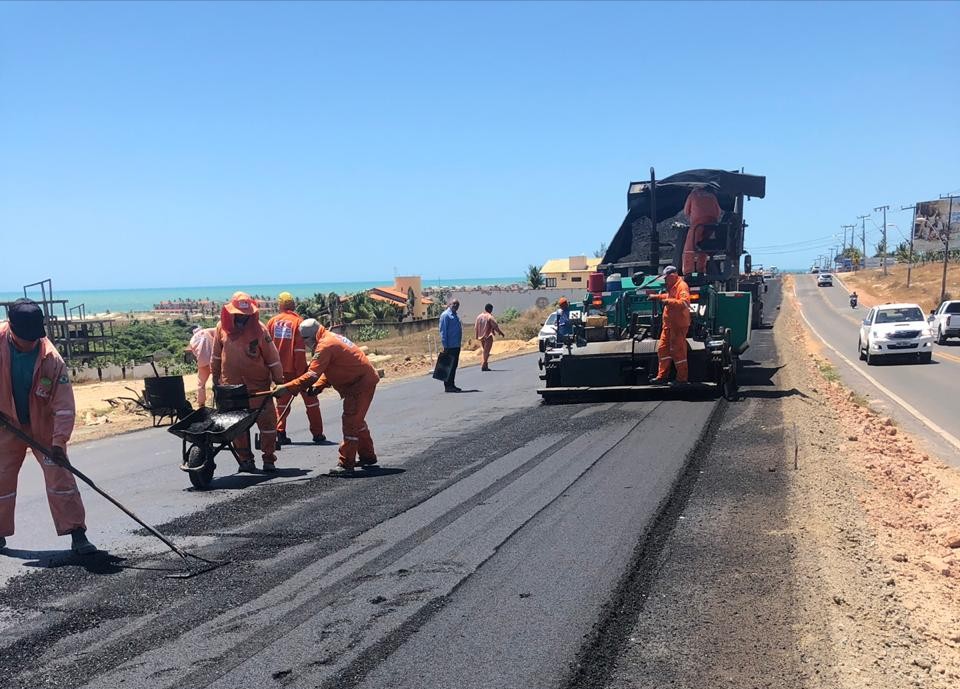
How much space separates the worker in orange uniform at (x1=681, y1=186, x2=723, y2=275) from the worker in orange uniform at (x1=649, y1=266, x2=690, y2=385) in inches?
132

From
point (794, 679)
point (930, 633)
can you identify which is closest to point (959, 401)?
point (930, 633)

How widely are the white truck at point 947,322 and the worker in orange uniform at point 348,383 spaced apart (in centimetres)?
2648

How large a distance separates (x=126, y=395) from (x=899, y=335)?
2281 cm

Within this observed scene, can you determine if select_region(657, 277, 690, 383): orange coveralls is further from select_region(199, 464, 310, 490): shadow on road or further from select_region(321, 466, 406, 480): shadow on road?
select_region(199, 464, 310, 490): shadow on road

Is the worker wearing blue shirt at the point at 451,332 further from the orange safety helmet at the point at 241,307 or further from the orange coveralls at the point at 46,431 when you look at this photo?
the orange coveralls at the point at 46,431

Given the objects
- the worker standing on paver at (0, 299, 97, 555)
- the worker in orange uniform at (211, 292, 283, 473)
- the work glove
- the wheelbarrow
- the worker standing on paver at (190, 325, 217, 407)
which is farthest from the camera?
the worker standing on paver at (190, 325, 217, 407)

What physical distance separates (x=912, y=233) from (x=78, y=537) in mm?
89246

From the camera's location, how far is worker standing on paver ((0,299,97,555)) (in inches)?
243

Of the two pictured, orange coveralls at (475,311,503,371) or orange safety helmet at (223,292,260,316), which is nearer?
orange safety helmet at (223,292,260,316)

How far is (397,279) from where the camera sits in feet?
277

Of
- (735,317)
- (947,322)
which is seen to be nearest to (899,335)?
(947,322)

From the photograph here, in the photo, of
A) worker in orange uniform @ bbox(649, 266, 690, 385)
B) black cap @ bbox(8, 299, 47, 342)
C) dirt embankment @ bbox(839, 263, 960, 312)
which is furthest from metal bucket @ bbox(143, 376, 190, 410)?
dirt embankment @ bbox(839, 263, 960, 312)

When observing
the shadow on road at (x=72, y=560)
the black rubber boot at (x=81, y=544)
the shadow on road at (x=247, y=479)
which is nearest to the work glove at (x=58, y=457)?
the black rubber boot at (x=81, y=544)

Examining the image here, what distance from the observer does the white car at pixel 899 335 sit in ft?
76.2
